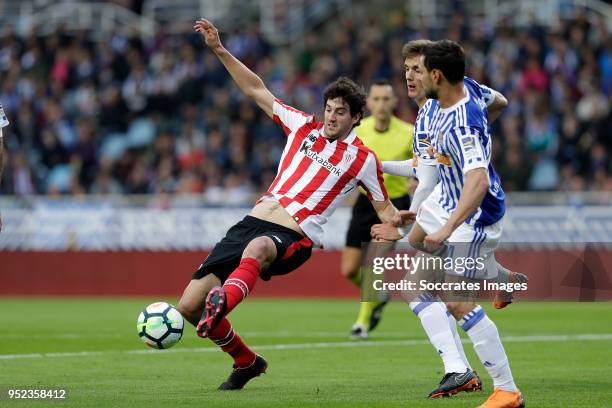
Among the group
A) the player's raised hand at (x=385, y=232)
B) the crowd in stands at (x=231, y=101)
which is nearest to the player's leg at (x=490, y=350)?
the player's raised hand at (x=385, y=232)

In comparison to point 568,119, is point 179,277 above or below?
below

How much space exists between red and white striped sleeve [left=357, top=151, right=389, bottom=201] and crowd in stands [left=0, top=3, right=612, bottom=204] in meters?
12.0

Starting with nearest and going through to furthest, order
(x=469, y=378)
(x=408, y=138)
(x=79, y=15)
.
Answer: (x=469, y=378) < (x=408, y=138) < (x=79, y=15)

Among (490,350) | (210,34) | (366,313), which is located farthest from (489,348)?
(366,313)

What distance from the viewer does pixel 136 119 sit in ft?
84.4

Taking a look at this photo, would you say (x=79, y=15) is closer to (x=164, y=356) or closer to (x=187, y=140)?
(x=187, y=140)

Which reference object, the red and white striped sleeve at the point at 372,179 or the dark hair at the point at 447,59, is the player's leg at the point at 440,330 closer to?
the red and white striped sleeve at the point at 372,179

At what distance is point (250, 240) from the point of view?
8711mm

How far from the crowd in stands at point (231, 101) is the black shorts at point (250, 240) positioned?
12250 mm

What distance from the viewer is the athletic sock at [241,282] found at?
26.2 ft

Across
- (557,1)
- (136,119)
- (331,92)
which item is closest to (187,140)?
(136,119)

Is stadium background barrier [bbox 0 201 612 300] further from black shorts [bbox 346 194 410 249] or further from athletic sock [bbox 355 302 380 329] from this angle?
athletic sock [bbox 355 302 380 329]

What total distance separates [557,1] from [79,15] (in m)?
10.7

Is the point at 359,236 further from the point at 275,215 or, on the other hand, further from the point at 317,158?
the point at 275,215
